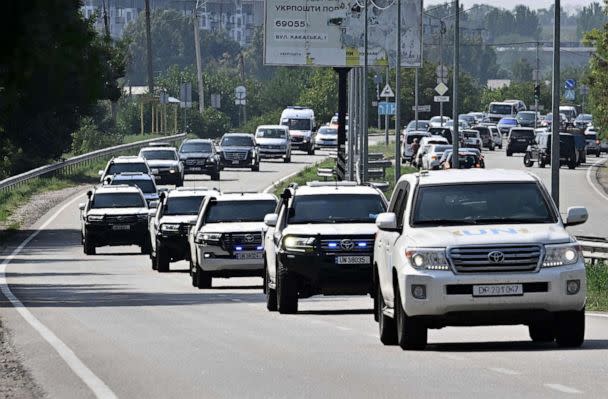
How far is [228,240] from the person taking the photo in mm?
32625

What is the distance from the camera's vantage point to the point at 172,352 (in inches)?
738

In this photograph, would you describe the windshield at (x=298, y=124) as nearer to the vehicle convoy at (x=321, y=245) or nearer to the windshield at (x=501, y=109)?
the windshield at (x=501, y=109)

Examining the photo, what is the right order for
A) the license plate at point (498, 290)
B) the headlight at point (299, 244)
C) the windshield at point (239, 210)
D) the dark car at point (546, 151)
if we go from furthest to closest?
the dark car at point (546, 151) → the windshield at point (239, 210) → the headlight at point (299, 244) → the license plate at point (498, 290)

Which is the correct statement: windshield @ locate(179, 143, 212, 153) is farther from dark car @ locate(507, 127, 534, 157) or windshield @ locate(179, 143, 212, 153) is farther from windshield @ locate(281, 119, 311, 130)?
dark car @ locate(507, 127, 534, 157)

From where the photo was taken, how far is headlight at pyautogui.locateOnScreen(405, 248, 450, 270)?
17.9 metres

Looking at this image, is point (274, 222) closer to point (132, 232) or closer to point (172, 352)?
point (172, 352)

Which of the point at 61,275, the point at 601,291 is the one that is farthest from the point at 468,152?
the point at 601,291

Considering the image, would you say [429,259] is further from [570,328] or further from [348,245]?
[348,245]

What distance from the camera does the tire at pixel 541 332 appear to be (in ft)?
62.9

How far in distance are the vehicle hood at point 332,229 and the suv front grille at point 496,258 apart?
23.8 feet

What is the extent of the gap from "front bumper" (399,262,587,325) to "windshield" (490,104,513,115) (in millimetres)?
132557

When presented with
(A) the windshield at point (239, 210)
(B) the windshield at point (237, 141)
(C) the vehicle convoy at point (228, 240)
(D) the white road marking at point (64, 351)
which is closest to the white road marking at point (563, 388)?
(D) the white road marking at point (64, 351)

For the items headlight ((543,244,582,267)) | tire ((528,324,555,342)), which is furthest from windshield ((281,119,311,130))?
headlight ((543,244,582,267))

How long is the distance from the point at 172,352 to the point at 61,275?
21.1 metres
